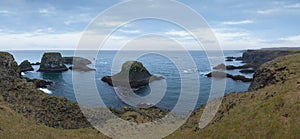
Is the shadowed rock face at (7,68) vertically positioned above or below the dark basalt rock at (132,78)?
above

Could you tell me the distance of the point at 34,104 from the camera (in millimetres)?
38219

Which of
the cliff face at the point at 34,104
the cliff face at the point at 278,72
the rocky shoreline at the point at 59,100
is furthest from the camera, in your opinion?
the cliff face at the point at 34,104

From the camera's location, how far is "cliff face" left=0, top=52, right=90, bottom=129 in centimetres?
3481

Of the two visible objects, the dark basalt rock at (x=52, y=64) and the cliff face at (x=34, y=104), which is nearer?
the cliff face at (x=34, y=104)

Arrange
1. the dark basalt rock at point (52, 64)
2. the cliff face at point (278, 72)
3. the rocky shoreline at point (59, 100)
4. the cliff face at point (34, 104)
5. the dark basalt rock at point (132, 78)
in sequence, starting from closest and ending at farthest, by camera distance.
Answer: the rocky shoreline at point (59, 100)
the cliff face at point (278, 72)
the cliff face at point (34, 104)
the dark basalt rock at point (132, 78)
the dark basalt rock at point (52, 64)

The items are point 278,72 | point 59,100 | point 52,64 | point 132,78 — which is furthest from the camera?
point 52,64

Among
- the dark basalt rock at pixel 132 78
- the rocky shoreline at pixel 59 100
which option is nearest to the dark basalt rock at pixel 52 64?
the dark basalt rock at pixel 132 78

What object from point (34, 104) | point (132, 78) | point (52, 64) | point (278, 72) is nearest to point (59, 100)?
point (34, 104)

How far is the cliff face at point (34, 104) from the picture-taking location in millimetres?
34812

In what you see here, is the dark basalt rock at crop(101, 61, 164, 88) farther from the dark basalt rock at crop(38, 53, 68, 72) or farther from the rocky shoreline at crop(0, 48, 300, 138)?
the dark basalt rock at crop(38, 53, 68, 72)

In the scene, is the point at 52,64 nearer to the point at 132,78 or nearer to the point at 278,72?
the point at 132,78

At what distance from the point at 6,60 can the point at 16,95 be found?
398 inches

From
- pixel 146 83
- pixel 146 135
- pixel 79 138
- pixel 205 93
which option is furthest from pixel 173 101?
pixel 79 138

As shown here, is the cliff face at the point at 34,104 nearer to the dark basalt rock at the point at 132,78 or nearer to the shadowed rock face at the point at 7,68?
the shadowed rock face at the point at 7,68
